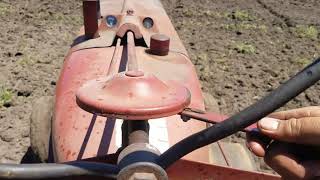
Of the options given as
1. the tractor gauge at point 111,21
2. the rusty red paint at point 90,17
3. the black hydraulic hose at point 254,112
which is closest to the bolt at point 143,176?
the black hydraulic hose at point 254,112

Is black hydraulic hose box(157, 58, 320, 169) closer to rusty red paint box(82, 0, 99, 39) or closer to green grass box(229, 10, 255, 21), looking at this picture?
rusty red paint box(82, 0, 99, 39)

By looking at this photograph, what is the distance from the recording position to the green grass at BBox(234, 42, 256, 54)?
16.3 ft

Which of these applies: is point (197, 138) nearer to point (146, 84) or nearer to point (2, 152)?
point (146, 84)

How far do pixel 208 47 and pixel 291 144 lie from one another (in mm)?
4103

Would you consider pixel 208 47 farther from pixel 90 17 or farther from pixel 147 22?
pixel 90 17

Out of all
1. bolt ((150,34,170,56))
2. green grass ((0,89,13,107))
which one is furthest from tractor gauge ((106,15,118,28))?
green grass ((0,89,13,107))

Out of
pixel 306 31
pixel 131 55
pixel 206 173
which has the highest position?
pixel 131 55

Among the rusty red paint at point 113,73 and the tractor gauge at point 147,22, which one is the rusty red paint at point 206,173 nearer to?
the rusty red paint at point 113,73

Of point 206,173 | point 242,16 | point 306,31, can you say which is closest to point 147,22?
point 206,173

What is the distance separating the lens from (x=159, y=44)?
2.18 m

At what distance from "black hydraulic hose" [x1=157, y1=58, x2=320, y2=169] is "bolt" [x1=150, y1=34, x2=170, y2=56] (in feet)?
4.12

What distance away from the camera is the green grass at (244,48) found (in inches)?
196

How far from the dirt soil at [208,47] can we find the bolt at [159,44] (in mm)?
1161

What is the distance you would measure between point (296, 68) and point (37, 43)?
247 cm
